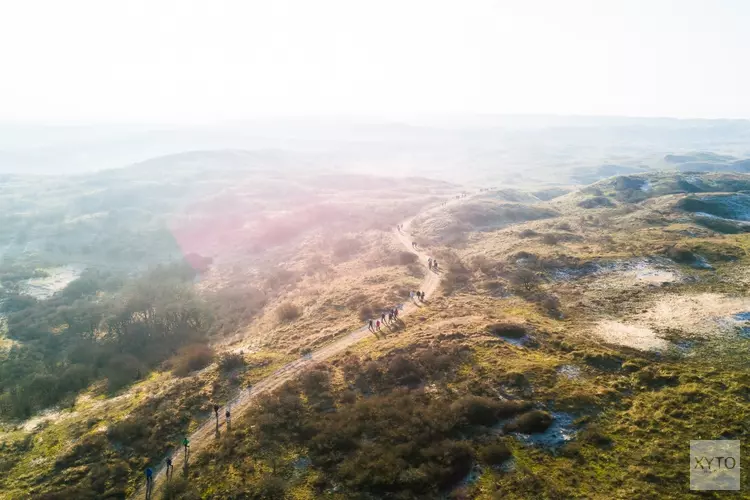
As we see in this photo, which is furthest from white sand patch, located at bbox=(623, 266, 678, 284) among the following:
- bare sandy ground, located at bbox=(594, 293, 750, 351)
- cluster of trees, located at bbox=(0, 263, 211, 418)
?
cluster of trees, located at bbox=(0, 263, 211, 418)

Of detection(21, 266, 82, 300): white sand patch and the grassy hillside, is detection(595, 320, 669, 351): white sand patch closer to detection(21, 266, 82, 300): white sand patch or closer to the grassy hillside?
the grassy hillside

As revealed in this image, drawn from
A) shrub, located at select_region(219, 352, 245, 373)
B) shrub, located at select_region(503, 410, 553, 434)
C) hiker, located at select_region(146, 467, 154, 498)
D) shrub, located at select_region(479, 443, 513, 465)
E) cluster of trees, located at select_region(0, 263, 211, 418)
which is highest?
shrub, located at select_region(503, 410, 553, 434)

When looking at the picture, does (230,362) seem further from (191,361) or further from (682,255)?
(682,255)

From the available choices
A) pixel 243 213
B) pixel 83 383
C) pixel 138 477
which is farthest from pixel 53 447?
pixel 243 213

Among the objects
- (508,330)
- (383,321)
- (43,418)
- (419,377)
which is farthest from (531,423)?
(43,418)

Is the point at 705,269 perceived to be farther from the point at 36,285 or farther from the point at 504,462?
the point at 36,285

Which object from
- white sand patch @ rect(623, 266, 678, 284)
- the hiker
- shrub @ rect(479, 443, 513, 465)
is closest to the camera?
shrub @ rect(479, 443, 513, 465)

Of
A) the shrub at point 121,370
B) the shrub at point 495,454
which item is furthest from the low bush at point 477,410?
the shrub at point 121,370
